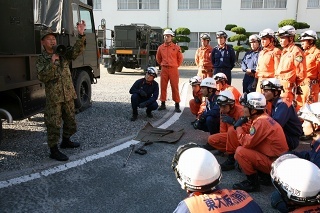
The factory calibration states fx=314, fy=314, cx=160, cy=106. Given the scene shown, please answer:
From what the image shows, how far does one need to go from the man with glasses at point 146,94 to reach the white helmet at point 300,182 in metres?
5.26

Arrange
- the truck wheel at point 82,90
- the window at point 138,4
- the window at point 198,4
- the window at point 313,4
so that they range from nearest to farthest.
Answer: the truck wheel at point 82,90
the window at point 313,4
the window at point 198,4
the window at point 138,4

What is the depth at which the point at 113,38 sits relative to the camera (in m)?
17.1

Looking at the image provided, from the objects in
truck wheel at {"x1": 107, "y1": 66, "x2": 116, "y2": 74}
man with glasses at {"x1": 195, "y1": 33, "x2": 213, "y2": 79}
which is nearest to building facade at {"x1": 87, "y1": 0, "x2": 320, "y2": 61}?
truck wheel at {"x1": 107, "y1": 66, "x2": 116, "y2": 74}

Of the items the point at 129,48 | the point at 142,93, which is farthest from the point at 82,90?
the point at 129,48

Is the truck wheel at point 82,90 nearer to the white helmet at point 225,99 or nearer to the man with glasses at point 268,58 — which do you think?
the white helmet at point 225,99

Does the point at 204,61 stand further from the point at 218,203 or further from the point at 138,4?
the point at 138,4

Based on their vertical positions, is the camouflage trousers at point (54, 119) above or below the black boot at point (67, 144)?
above

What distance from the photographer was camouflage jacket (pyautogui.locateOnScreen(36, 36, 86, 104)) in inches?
172

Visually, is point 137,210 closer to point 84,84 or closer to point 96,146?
point 96,146

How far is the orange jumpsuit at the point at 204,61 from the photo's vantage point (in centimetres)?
891

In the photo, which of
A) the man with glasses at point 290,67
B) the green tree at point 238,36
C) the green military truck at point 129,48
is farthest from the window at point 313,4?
the man with glasses at point 290,67

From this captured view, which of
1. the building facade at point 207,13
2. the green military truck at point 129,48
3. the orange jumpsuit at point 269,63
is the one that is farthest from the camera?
the building facade at point 207,13

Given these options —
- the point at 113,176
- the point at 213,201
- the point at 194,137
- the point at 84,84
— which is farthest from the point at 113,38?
the point at 213,201

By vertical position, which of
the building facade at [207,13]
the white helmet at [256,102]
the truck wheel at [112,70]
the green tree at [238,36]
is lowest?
the truck wheel at [112,70]
